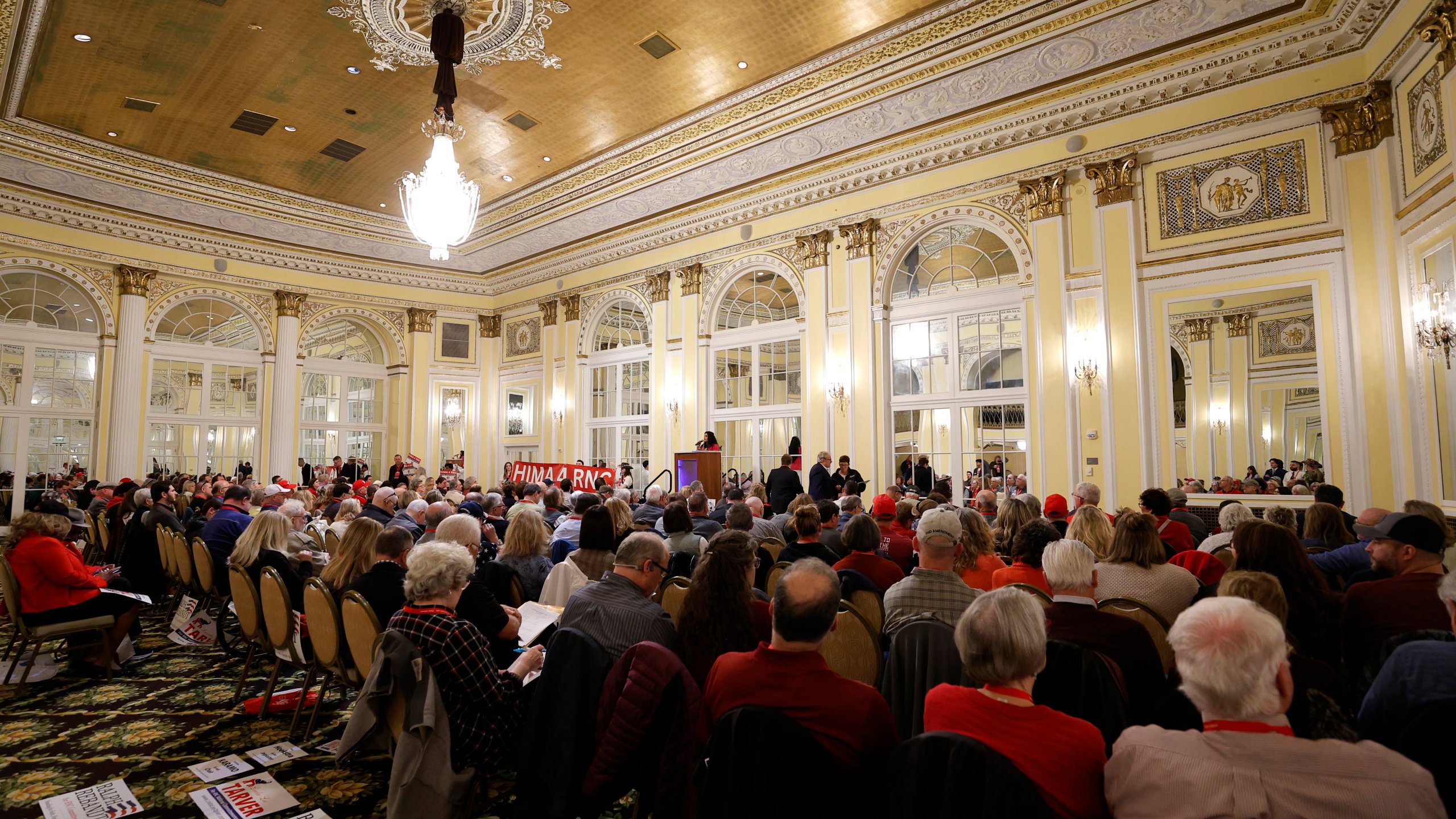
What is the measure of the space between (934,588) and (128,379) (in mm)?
14369

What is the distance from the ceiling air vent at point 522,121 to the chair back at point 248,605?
25.2 ft

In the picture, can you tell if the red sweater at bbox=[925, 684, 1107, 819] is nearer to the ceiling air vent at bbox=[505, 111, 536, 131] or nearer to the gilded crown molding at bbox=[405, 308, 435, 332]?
the ceiling air vent at bbox=[505, 111, 536, 131]

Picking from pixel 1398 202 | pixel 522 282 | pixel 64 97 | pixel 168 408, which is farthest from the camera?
pixel 522 282

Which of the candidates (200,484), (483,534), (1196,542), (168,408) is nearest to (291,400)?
(168,408)

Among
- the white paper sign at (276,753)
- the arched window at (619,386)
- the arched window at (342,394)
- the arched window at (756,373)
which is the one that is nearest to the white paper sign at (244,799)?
the white paper sign at (276,753)

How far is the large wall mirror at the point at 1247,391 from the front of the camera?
7617 millimetres

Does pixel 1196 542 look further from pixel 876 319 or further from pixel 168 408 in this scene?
pixel 168 408

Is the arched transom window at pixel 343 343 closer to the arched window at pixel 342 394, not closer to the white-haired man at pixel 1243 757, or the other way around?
the arched window at pixel 342 394

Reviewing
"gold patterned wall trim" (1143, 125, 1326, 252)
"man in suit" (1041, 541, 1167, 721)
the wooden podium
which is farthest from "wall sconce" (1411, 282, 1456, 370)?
the wooden podium

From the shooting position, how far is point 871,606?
3186 mm

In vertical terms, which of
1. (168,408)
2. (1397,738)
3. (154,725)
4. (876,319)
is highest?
(876,319)

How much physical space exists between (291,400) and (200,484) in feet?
14.0

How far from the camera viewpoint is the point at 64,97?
9.69m

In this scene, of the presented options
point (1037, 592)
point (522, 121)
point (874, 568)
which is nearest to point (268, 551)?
point (874, 568)
